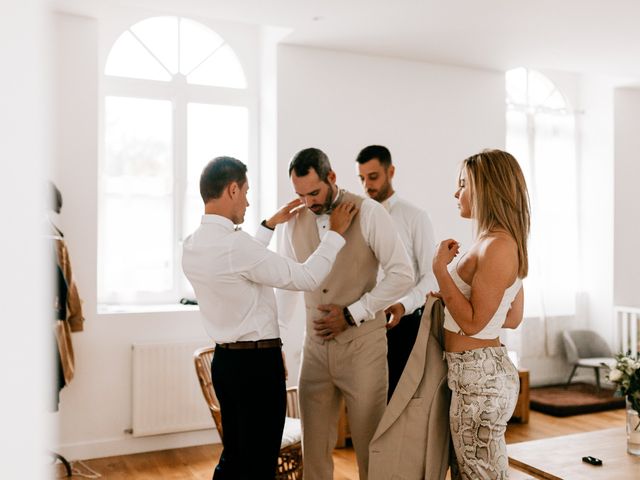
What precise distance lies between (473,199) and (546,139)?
494cm

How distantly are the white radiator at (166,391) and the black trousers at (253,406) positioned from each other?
2.10 metres

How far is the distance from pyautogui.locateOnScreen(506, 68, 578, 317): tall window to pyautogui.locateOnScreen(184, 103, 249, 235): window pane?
282 centimetres

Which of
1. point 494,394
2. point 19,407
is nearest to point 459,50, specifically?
point 494,394

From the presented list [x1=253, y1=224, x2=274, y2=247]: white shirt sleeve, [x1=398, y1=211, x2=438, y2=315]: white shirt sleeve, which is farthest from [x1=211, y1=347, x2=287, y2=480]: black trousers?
[x1=398, y1=211, x2=438, y2=315]: white shirt sleeve

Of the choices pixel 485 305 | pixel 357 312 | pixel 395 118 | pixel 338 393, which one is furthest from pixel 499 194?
pixel 395 118

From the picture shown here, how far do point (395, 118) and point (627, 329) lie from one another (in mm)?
3158

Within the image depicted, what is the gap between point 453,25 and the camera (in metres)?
4.30

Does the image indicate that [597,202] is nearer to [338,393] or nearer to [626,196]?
[626,196]

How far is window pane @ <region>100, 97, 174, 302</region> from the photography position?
180 inches

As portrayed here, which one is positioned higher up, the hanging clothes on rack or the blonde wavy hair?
the blonde wavy hair

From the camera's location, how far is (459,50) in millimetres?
4887

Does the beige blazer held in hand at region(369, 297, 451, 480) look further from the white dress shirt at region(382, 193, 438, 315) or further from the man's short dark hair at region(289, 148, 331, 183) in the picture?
the white dress shirt at region(382, 193, 438, 315)

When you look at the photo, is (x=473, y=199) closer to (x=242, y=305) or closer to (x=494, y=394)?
(x=494, y=394)

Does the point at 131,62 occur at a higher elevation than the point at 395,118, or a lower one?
higher
